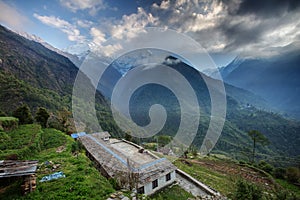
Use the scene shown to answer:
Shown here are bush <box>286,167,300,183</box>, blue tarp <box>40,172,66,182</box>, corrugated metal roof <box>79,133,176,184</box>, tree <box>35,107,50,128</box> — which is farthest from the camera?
tree <box>35,107,50,128</box>

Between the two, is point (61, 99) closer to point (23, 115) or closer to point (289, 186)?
point (23, 115)

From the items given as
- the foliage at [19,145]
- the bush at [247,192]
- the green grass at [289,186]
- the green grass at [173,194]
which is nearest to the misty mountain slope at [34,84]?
the foliage at [19,145]

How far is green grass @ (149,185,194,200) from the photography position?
1115cm

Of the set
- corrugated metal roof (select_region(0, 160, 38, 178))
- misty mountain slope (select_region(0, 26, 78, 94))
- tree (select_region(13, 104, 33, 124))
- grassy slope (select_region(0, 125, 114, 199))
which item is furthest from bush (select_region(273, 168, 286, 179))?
misty mountain slope (select_region(0, 26, 78, 94))

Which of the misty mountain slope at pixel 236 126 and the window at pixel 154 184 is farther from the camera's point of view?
the misty mountain slope at pixel 236 126

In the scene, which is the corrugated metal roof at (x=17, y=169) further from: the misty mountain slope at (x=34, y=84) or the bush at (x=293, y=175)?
the misty mountain slope at (x=34, y=84)

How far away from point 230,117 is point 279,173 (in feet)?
491

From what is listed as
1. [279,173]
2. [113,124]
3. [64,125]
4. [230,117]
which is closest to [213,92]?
[230,117]

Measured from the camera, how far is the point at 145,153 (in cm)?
1766

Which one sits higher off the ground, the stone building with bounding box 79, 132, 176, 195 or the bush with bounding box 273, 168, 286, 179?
the stone building with bounding box 79, 132, 176, 195

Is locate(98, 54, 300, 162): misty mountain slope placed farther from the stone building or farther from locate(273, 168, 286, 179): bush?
the stone building

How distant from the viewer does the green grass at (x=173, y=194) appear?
439 inches

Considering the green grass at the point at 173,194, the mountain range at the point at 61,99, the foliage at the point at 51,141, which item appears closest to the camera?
the green grass at the point at 173,194

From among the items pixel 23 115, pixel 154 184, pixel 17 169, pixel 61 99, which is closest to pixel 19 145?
pixel 17 169
